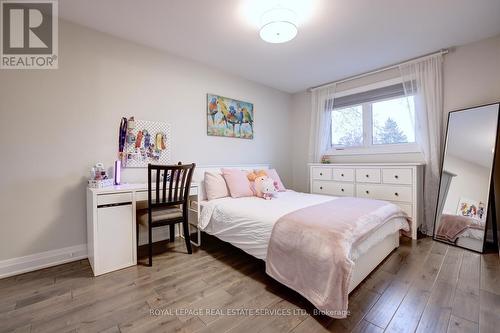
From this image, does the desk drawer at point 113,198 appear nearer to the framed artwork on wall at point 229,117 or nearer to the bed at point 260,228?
the bed at point 260,228

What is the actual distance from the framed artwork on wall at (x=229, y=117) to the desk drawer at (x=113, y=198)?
146 centimetres

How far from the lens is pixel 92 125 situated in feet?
7.36

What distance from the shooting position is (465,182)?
247 cm

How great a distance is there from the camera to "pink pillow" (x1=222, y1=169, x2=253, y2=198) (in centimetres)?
269

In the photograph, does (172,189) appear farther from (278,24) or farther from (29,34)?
(29,34)

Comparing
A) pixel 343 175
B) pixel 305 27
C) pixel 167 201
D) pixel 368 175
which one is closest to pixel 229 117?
pixel 305 27

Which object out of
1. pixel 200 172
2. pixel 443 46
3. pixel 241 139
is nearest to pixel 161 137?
pixel 200 172

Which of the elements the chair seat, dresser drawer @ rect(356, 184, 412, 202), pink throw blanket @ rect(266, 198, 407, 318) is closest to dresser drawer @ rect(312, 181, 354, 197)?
dresser drawer @ rect(356, 184, 412, 202)

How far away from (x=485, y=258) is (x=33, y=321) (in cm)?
372

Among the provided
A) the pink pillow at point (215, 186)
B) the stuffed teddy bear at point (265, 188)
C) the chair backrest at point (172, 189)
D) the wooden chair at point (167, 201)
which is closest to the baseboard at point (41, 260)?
the wooden chair at point (167, 201)

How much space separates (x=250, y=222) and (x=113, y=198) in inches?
49.5

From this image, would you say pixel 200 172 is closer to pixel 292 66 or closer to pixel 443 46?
pixel 292 66

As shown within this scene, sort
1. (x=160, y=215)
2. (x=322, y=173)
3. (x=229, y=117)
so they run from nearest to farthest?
(x=160, y=215) → (x=229, y=117) → (x=322, y=173)

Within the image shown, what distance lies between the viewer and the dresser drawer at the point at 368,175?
2.88m
